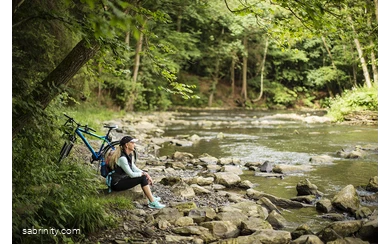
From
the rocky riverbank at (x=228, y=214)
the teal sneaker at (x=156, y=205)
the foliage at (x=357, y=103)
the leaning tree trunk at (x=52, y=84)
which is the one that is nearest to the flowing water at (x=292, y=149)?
the rocky riverbank at (x=228, y=214)

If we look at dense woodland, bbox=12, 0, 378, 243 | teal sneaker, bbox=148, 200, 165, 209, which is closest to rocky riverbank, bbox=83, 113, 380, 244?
teal sneaker, bbox=148, 200, 165, 209

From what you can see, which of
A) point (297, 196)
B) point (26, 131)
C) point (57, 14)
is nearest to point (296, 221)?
point (297, 196)

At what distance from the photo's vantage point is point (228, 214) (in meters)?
5.34

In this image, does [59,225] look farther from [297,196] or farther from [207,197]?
[297,196]

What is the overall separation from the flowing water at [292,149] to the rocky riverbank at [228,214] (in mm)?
314

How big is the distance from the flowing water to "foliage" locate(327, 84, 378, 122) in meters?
1.48

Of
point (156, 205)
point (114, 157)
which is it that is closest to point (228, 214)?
point (156, 205)

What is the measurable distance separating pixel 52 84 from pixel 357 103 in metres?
19.8

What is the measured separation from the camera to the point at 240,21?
30766mm

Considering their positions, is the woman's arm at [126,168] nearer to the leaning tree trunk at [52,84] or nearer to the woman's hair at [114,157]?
the woman's hair at [114,157]

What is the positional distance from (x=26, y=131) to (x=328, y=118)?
21072mm

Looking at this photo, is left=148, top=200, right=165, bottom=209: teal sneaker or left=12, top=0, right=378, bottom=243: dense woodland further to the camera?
left=148, top=200, right=165, bottom=209: teal sneaker

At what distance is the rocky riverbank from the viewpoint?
14.8ft

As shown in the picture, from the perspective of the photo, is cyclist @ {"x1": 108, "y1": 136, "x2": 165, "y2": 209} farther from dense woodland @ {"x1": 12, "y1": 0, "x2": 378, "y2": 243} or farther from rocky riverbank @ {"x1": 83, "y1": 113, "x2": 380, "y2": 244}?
dense woodland @ {"x1": 12, "y1": 0, "x2": 378, "y2": 243}
